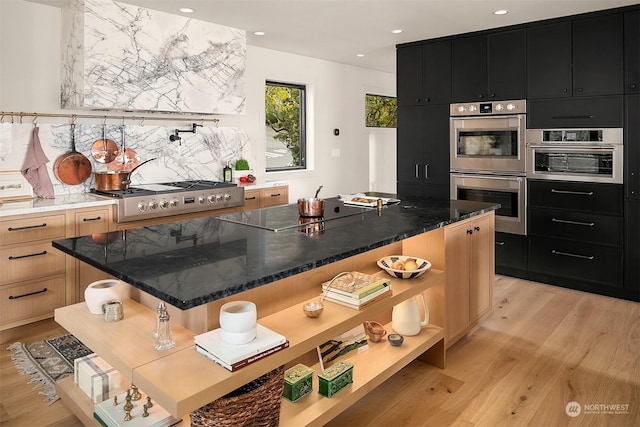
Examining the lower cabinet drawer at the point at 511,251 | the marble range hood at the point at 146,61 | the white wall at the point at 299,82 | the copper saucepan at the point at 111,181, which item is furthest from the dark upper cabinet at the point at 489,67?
the copper saucepan at the point at 111,181

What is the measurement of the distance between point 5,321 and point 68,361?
0.81 meters

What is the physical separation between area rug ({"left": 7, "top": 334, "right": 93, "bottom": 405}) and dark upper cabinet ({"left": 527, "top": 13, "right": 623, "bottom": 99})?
4.21 metres

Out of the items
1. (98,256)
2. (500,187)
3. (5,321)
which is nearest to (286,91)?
(500,187)

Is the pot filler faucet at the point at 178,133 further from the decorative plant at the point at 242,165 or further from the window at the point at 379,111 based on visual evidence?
the window at the point at 379,111

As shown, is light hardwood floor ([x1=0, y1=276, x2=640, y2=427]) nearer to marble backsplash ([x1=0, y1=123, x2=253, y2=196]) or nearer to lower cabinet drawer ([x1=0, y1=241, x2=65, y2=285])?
lower cabinet drawer ([x1=0, y1=241, x2=65, y2=285])

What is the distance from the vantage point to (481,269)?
3.21m

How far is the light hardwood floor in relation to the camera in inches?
90.2

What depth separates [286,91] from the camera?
615 cm

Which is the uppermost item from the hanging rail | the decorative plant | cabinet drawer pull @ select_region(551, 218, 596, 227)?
the hanging rail

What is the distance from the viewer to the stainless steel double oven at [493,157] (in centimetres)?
461

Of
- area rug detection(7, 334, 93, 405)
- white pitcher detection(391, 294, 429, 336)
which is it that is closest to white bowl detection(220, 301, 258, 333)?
white pitcher detection(391, 294, 429, 336)

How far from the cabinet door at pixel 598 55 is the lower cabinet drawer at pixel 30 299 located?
4.44 meters

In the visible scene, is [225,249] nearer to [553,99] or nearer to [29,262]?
[29,262]

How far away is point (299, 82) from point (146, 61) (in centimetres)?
238
